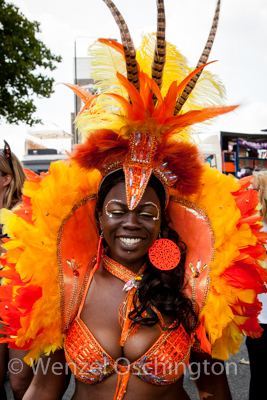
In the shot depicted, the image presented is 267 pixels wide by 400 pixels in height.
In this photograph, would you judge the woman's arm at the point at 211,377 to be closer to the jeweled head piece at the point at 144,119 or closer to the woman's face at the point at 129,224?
the woman's face at the point at 129,224

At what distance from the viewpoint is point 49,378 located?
1.69 meters

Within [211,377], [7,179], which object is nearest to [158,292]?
[211,377]

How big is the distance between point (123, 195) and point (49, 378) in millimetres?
961

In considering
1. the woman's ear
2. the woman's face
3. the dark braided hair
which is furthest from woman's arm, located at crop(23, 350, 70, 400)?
the woman's ear

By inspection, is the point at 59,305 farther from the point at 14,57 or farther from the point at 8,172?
the point at 14,57

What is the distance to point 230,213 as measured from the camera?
174cm

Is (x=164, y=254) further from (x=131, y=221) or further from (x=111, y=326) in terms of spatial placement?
(x=111, y=326)

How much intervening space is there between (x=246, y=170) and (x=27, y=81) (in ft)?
20.5

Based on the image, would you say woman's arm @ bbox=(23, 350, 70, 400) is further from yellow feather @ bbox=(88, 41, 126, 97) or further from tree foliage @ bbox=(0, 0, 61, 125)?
tree foliage @ bbox=(0, 0, 61, 125)

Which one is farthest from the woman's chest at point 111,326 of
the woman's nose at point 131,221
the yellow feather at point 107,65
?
the yellow feather at point 107,65

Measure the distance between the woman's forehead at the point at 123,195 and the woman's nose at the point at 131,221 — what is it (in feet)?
0.19

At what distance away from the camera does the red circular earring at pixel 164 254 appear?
168cm

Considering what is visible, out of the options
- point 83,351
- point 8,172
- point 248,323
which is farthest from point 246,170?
point 83,351

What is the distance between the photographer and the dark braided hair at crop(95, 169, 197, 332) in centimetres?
166
